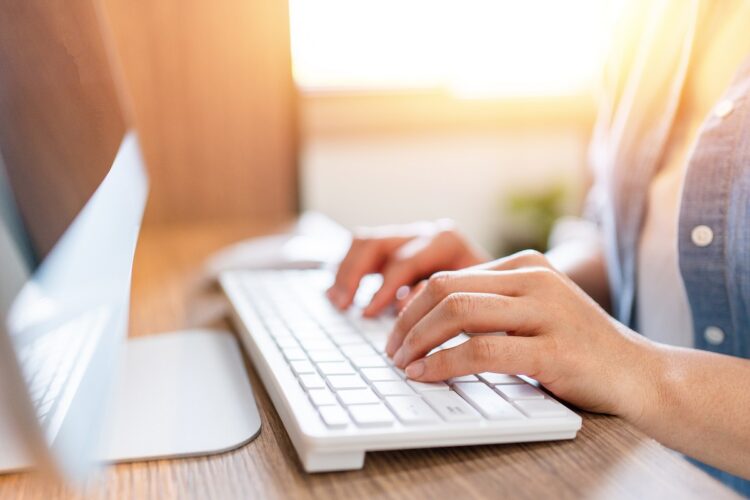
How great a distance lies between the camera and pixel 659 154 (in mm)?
722

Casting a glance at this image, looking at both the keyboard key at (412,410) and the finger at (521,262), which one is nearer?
the keyboard key at (412,410)

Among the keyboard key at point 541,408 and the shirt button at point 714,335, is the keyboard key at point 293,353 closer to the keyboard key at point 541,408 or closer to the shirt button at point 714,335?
the keyboard key at point 541,408

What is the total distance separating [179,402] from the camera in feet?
1.58

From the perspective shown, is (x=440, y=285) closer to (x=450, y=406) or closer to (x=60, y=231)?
(x=450, y=406)

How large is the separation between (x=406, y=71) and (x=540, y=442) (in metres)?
2.20

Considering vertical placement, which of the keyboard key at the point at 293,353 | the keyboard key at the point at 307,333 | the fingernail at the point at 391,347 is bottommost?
the keyboard key at the point at 307,333

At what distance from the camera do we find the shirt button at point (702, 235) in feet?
1.96

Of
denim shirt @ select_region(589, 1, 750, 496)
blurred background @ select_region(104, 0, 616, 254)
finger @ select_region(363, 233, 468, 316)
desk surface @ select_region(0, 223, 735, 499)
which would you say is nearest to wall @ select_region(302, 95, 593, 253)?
blurred background @ select_region(104, 0, 616, 254)

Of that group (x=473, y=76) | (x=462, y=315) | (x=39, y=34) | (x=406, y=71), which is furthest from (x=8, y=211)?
(x=473, y=76)

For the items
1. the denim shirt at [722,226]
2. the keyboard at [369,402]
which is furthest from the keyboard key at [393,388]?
the denim shirt at [722,226]

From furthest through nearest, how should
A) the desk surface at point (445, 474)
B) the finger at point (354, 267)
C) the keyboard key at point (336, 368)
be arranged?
the finger at point (354, 267), the keyboard key at point (336, 368), the desk surface at point (445, 474)

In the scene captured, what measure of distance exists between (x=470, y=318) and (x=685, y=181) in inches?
11.3

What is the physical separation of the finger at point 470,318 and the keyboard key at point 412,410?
5 centimetres

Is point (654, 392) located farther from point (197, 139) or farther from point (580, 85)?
point (580, 85)
